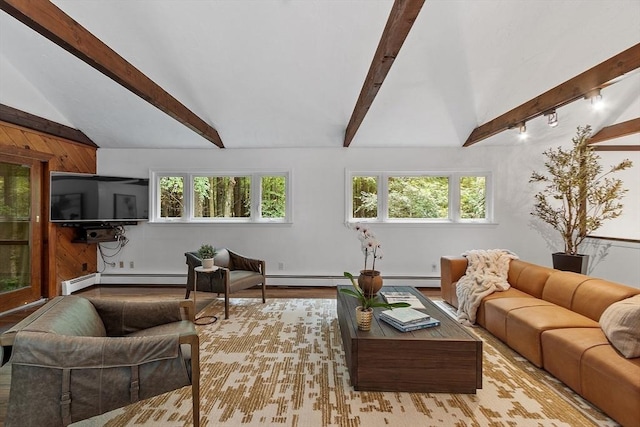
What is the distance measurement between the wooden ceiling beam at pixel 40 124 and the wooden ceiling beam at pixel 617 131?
25.3 ft

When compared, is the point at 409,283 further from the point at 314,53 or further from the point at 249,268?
the point at 314,53

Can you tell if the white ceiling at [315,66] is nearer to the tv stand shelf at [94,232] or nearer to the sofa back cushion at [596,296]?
the tv stand shelf at [94,232]

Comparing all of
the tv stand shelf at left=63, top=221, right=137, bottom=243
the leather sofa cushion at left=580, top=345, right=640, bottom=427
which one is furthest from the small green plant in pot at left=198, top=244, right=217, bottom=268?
the leather sofa cushion at left=580, top=345, right=640, bottom=427

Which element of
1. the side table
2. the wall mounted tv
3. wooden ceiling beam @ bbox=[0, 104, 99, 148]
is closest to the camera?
the side table

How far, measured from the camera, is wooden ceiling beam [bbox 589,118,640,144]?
457 centimetres

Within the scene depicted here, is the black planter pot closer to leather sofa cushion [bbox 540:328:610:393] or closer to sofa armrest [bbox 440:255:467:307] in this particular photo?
sofa armrest [bbox 440:255:467:307]

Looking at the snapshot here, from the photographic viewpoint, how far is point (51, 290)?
4594 millimetres

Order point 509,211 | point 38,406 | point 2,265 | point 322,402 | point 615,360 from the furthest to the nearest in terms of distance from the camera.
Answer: point 509,211
point 2,265
point 322,402
point 615,360
point 38,406

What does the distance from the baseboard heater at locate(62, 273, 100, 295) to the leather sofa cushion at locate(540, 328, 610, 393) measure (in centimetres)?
577

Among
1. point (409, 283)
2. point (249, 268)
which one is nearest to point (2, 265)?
point (249, 268)

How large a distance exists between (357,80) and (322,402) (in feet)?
10.3

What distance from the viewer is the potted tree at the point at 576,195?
14.9 ft

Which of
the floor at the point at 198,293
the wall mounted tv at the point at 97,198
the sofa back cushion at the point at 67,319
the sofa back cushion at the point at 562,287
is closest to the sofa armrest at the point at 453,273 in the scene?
the floor at the point at 198,293

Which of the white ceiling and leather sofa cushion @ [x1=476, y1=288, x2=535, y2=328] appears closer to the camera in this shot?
the white ceiling
